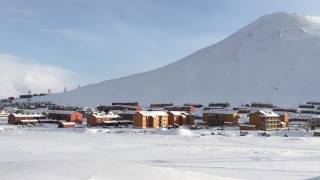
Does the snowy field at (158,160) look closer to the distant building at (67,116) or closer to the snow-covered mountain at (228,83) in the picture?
the distant building at (67,116)

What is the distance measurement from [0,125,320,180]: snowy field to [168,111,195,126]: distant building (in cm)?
2551

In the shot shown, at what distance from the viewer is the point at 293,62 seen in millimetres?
185125

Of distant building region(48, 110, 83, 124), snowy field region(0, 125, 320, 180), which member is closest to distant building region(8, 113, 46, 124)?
distant building region(48, 110, 83, 124)

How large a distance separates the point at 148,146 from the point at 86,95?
142 m

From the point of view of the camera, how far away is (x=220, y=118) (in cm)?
7688

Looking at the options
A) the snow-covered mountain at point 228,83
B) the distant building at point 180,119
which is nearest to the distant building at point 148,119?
the distant building at point 180,119

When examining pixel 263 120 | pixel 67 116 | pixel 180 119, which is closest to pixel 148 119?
pixel 180 119

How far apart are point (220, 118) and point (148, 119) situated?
12.2 metres

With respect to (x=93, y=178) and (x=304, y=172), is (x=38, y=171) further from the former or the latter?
(x=304, y=172)

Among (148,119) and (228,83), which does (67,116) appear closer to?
(148,119)

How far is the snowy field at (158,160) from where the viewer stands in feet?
69.4

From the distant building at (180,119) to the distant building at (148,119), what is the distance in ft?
10.4

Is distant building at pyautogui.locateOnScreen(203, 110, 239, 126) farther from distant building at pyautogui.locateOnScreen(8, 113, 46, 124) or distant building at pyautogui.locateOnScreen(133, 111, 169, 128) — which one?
distant building at pyautogui.locateOnScreen(8, 113, 46, 124)

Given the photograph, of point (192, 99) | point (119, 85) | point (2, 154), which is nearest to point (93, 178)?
point (2, 154)
